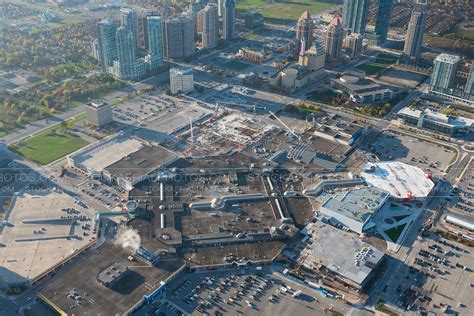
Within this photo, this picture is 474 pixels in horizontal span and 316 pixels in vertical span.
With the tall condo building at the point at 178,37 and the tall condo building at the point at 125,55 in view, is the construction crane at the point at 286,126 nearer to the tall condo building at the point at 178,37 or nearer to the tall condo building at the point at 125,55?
the tall condo building at the point at 125,55

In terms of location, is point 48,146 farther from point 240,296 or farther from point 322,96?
point 322,96

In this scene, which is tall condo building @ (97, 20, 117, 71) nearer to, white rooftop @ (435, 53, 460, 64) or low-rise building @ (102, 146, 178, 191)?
low-rise building @ (102, 146, 178, 191)

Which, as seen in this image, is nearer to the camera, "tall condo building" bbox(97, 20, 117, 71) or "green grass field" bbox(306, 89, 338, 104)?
"green grass field" bbox(306, 89, 338, 104)

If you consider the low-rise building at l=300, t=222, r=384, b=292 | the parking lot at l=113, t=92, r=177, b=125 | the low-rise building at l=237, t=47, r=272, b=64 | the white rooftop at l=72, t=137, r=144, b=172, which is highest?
the low-rise building at l=237, t=47, r=272, b=64

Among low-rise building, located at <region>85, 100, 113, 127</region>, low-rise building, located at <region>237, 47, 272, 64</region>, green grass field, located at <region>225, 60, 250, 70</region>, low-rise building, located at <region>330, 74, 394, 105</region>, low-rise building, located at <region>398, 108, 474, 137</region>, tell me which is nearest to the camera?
low-rise building, located at <region>398, 108, 474, 137</region>

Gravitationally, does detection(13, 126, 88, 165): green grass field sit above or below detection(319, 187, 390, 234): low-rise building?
below

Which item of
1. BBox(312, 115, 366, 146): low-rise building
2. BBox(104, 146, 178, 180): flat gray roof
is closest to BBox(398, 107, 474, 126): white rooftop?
BBox(312, 115, 366, 146): low-rise building

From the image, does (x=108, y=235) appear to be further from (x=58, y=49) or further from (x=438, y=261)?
(x=58, y=49)
